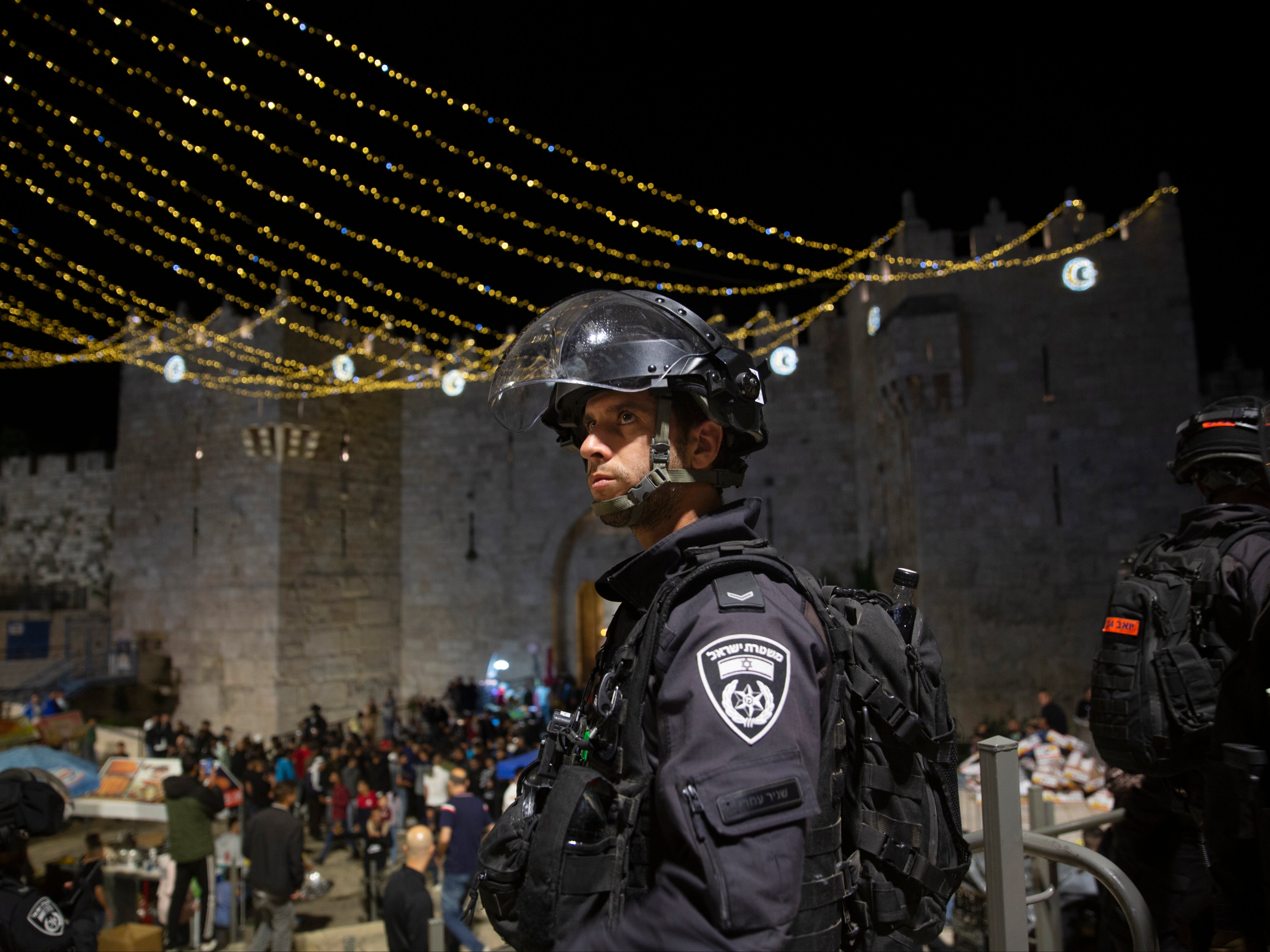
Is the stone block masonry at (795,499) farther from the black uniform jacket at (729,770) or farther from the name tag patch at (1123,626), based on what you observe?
the black uniform jacket at (729,770)

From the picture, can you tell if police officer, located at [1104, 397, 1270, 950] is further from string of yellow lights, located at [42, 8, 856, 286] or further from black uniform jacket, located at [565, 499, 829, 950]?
string of yellow lights, located at [42, 8, 856, 286]

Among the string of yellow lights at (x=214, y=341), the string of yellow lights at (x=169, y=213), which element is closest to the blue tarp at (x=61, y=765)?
the string of yellow lights at (x=169, y=213)

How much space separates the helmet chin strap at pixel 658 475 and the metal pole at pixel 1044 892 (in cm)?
200

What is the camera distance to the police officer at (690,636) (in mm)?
1127

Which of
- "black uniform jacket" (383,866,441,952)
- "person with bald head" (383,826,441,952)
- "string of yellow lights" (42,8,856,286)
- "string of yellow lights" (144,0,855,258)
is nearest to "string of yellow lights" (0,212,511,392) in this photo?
"string of yellow lights" (42,8,856,286)

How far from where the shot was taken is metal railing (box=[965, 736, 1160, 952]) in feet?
6.44

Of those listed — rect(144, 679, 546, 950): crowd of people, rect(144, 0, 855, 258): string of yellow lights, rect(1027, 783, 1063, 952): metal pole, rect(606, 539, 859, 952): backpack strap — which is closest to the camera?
rect(606, 539, 859, 952): backpack strap

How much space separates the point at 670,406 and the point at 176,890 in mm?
7041

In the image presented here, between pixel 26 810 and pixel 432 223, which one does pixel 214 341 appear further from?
pixel 26 810

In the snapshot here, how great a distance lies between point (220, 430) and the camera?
622 inches

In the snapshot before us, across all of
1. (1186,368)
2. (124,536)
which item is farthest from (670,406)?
(124,536)

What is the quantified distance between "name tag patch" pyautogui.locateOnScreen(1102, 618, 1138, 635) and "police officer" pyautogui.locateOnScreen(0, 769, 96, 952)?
158 inches

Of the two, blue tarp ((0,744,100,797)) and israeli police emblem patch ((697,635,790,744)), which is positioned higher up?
israeli police emblem patch ((697,635,790,744))

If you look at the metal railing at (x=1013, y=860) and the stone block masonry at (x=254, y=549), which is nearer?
the metal railing at (x=1013, y=860)
